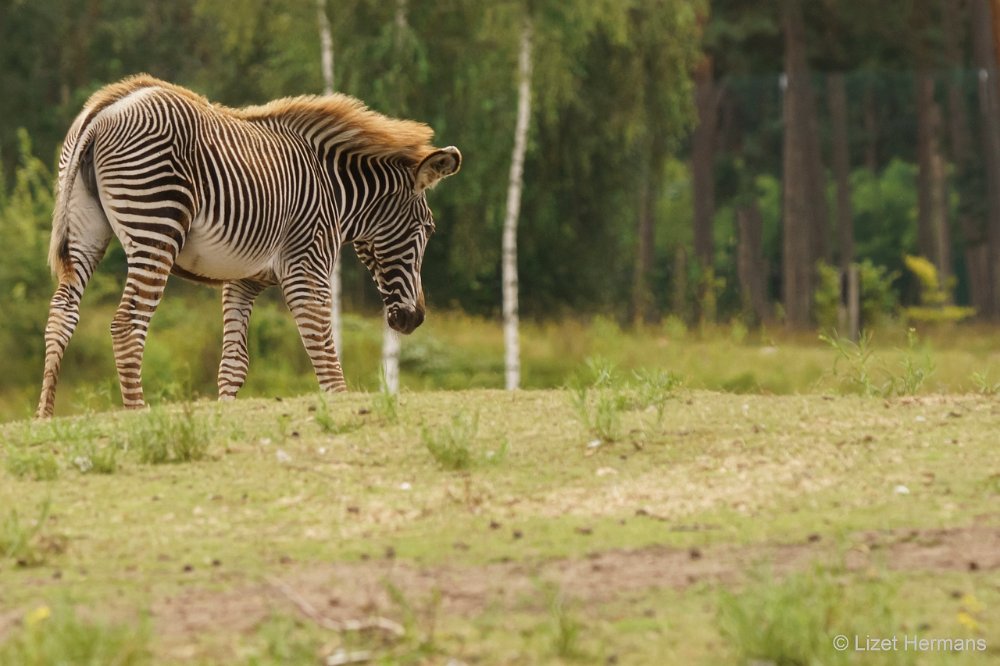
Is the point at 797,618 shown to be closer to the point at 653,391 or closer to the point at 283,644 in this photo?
the point at 283,644

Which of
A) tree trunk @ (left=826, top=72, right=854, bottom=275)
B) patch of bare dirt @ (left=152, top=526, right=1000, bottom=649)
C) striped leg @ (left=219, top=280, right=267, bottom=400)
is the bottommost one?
patch of bare dirt @ (left=152, top=526, right=1000, bottom=649)

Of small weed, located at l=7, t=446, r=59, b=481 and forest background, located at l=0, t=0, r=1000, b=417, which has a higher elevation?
forest background, located at l=0, t=0, r=1000, b=417

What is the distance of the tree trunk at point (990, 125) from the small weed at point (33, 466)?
2725cm

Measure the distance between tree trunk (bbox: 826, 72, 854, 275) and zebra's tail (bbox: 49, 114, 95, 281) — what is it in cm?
2560

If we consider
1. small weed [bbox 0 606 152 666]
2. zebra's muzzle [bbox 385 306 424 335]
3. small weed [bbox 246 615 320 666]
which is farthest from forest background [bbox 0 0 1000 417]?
small weed [bbox 0 606 152 666]

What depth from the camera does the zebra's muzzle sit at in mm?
12484

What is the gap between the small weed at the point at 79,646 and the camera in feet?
16.0

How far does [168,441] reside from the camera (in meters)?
8.02

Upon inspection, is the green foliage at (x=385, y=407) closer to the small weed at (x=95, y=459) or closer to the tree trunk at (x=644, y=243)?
the small weed at (x=95, y=459)

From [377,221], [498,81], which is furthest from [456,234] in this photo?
[377,221]

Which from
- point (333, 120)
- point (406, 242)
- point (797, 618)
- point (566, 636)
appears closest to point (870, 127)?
point (406, 242)

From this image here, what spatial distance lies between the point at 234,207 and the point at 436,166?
5.81ft

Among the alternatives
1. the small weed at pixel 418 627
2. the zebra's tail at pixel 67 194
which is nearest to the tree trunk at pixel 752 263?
the zebra's tail at pixel 67 194

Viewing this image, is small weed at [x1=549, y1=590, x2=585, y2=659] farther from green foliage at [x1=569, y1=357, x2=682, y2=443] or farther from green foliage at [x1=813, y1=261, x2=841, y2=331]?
green foliage at [x1=813, y1=261, x2=841, y2=331]
